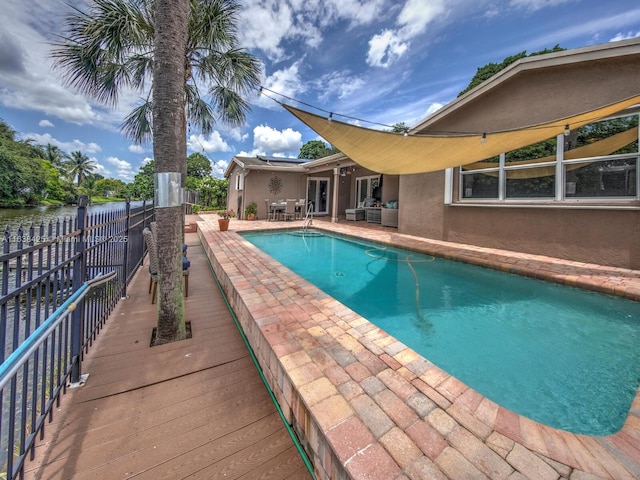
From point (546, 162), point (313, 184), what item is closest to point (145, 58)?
point (313, 184)

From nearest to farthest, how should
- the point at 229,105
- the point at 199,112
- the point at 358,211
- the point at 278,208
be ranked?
the point at 229,105, the point at 199,112, the point at 358,211, the point at 278,208

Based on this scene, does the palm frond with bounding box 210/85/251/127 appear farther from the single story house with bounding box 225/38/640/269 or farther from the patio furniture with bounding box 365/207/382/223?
the patio furniture with bounding box 365/207/382/223

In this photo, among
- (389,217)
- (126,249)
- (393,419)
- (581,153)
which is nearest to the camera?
(393,419)

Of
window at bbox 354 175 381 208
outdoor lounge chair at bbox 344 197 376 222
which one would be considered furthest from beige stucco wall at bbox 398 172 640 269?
window at bbox 354 175 381 208

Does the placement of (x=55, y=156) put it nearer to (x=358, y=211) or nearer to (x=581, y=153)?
(x=358, y=211)

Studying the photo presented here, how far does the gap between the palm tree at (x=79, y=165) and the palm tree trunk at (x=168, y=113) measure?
67489mm

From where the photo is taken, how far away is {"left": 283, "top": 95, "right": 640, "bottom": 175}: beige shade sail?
13.5 feet

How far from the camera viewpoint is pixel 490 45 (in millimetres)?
7617

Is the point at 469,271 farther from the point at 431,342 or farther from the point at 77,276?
the point at 77,276

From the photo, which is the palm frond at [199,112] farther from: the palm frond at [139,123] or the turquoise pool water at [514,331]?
the turquoise pool water at [514,331]

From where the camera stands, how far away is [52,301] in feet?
7.05

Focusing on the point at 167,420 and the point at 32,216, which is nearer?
the point at 167,420

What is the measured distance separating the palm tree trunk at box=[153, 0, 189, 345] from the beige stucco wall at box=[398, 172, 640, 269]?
6823mm

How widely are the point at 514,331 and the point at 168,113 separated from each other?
14.6 ft
